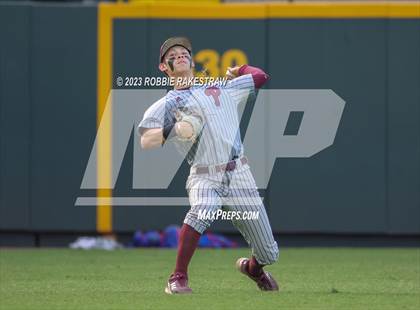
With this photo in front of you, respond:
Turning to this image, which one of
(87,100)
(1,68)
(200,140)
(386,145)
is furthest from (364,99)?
(200,140)

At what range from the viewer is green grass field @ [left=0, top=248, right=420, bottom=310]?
674cm

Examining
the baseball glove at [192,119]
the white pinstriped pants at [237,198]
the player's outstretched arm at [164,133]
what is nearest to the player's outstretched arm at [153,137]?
the player's outstretched arm at [164,133]

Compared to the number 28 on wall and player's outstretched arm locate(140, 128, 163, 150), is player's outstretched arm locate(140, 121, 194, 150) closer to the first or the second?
player's outstretched arm locate(140, 128, 163, 150)

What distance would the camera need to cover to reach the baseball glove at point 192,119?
696 cm

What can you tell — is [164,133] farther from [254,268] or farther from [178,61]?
[254,268]

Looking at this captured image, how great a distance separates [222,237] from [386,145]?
7.14 feet

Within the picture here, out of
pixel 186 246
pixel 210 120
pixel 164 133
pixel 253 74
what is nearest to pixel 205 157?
pixel 210 120

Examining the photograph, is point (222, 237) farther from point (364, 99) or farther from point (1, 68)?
point (1, 68)

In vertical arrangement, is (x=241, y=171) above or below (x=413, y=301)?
above

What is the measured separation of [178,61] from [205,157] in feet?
2.28

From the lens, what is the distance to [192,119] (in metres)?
7.02

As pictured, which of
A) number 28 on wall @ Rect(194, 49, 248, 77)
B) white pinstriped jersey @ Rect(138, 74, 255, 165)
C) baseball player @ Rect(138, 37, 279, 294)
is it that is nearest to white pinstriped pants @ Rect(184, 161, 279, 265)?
baseball player @ Rect(138, 37, 279, 294)

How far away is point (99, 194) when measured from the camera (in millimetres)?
12008

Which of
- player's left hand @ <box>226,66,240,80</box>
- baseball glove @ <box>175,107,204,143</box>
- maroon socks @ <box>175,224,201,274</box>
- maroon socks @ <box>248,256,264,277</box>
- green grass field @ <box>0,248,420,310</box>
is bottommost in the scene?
green grass field @ <box>0,248,420,310</box>
